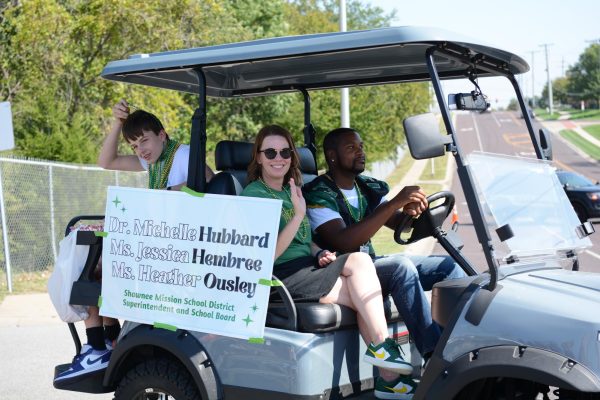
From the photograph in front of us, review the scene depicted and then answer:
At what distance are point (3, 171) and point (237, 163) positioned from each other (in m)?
7.82

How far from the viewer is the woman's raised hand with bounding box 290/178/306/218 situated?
13.5 ft

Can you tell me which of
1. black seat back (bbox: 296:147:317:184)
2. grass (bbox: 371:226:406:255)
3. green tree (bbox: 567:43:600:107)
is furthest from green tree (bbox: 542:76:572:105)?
black seat back (bbox: 296:147:317:184)

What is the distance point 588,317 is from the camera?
3229mm

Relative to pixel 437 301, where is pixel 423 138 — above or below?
above

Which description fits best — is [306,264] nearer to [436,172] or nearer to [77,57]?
[77,57]

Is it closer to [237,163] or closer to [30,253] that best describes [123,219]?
[237,163]

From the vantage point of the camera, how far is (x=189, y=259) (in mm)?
4164

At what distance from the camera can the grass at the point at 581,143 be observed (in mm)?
54906

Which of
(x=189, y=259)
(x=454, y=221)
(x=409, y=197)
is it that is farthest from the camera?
(x=454, y=221)

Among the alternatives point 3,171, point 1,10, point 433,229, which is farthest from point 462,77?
point 1,10

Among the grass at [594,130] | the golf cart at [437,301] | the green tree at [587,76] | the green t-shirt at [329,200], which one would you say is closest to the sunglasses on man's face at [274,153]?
the golf cart at [437,301]

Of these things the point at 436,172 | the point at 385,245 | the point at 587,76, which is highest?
the point at 587,76

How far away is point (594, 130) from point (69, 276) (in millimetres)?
72796

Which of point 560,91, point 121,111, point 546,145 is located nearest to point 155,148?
point 121,111
